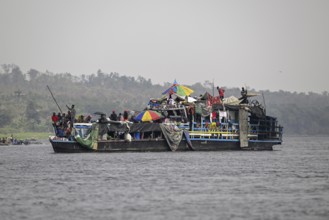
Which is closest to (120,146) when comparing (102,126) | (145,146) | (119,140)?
(119,140)

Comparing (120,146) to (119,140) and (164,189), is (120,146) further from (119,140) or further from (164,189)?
(164,189)

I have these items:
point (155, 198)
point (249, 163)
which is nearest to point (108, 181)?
point (155, 198)

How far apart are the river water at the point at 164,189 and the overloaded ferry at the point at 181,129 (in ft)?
14.2

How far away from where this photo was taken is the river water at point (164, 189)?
1218 inches

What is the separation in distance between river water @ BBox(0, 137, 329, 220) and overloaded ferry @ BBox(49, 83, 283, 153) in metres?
4.32

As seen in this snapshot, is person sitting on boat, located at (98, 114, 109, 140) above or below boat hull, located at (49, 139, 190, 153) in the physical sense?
above

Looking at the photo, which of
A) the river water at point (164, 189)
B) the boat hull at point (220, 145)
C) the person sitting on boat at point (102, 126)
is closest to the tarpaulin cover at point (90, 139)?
the person sitting on boat at point (102, 126)

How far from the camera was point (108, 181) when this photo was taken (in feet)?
136

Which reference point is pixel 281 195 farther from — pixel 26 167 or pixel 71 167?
pixel 26 167

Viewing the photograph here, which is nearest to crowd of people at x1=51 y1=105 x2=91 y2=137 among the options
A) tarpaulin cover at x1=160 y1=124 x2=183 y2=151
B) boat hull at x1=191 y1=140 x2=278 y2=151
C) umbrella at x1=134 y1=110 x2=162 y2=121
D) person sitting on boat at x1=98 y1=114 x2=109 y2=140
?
person sitting on boat at x1=98 y1=114 x2=109 y2=140

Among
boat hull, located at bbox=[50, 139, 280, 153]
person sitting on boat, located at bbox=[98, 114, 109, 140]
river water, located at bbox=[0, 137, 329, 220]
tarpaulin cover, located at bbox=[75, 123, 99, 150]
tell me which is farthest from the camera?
boat hull, located at bbox=[50, 139, 280, 153]

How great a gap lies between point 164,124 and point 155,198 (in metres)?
28.5

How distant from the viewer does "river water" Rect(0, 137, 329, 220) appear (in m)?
30.9

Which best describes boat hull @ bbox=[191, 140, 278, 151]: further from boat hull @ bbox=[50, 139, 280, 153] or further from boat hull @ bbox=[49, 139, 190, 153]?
boat hull @ bbox=[49, 139, 190, 153]
